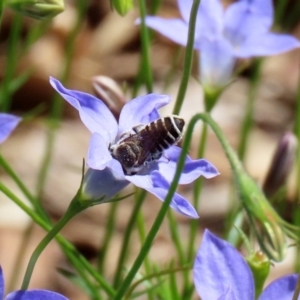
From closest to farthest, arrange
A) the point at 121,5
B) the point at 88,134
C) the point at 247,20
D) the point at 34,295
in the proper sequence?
the point at 34,295
the point at 121,5
the point at 247,20
the point at 88,134

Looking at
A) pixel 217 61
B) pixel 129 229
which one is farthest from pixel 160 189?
pixel 217 61

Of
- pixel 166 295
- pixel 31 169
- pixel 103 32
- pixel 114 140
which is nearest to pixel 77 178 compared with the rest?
pixel 31 169

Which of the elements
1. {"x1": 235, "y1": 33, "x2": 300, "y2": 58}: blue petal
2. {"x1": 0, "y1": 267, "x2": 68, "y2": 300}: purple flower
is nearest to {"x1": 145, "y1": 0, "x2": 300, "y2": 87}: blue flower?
{"x1": 235, "y1": 33, "x2": 300, "y2": 58}: blue petal

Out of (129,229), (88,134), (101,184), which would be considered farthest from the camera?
(88,134)

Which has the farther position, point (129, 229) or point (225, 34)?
point (225, 34)

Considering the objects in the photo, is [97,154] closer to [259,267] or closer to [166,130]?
[166,130]

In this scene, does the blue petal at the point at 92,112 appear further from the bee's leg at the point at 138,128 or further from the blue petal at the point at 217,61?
the blue petal at the point at 217,61

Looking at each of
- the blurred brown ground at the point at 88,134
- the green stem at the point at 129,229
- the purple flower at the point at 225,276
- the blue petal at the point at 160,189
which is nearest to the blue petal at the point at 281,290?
the purple flower at the point at 225,276
